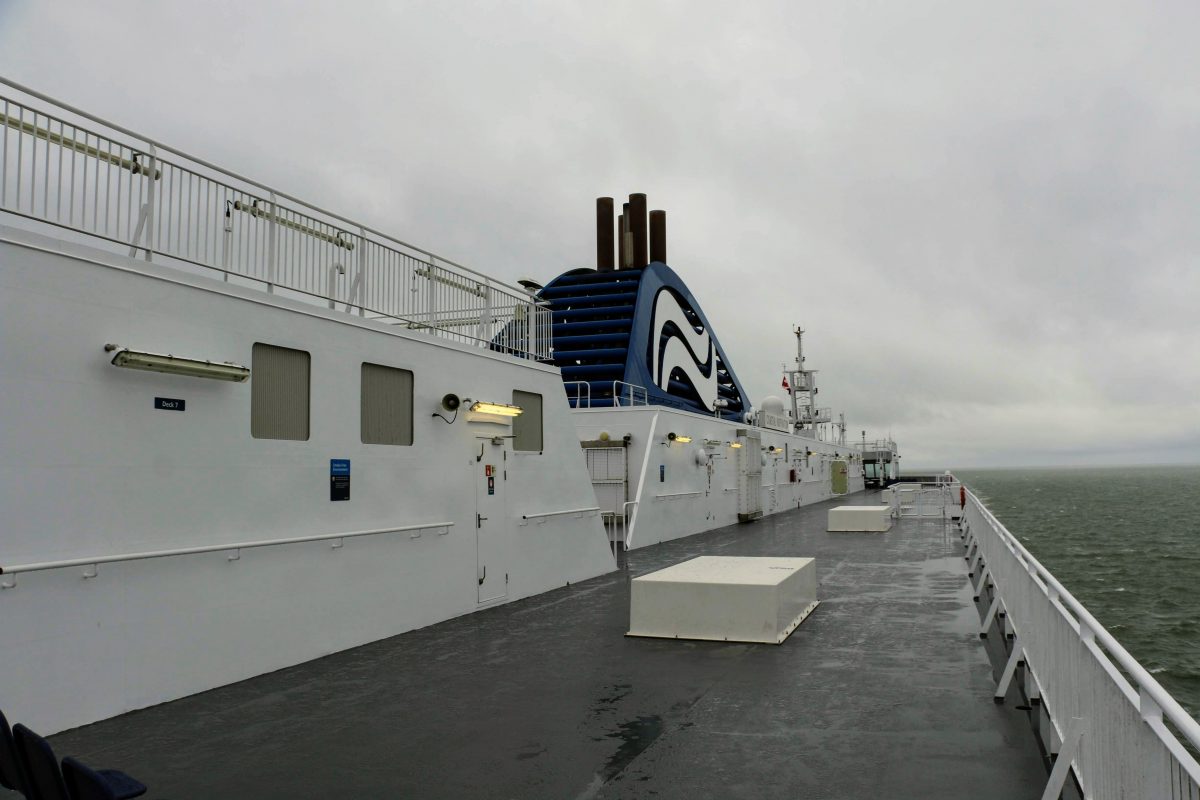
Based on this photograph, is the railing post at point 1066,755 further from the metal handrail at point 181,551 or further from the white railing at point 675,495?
the white railing at point 675,495

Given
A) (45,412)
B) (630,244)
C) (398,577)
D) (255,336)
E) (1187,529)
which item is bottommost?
(1187,529)

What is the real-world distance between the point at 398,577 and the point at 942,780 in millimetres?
6378

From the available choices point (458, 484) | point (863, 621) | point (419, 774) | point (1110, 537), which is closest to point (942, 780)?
point (419, 774)

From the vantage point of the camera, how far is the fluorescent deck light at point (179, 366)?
6.59 meters

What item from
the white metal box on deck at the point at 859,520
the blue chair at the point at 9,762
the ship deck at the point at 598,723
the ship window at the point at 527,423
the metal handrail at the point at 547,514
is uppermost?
the ship window at the point at 527,423

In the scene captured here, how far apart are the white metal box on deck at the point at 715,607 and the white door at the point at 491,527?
2542 mm

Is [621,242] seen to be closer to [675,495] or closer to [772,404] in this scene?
[772,404]

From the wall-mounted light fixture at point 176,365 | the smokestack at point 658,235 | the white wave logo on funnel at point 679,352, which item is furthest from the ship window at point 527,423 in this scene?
the smokestack at point 658,235

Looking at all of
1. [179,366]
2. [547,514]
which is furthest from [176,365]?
[547,514]

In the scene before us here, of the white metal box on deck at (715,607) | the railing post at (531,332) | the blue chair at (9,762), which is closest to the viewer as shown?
the blue chair at (9,762)

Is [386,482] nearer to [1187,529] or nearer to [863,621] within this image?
[863,621]

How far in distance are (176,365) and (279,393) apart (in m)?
1.40

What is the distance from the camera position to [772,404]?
50.5 meters

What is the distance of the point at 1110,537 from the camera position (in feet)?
129
